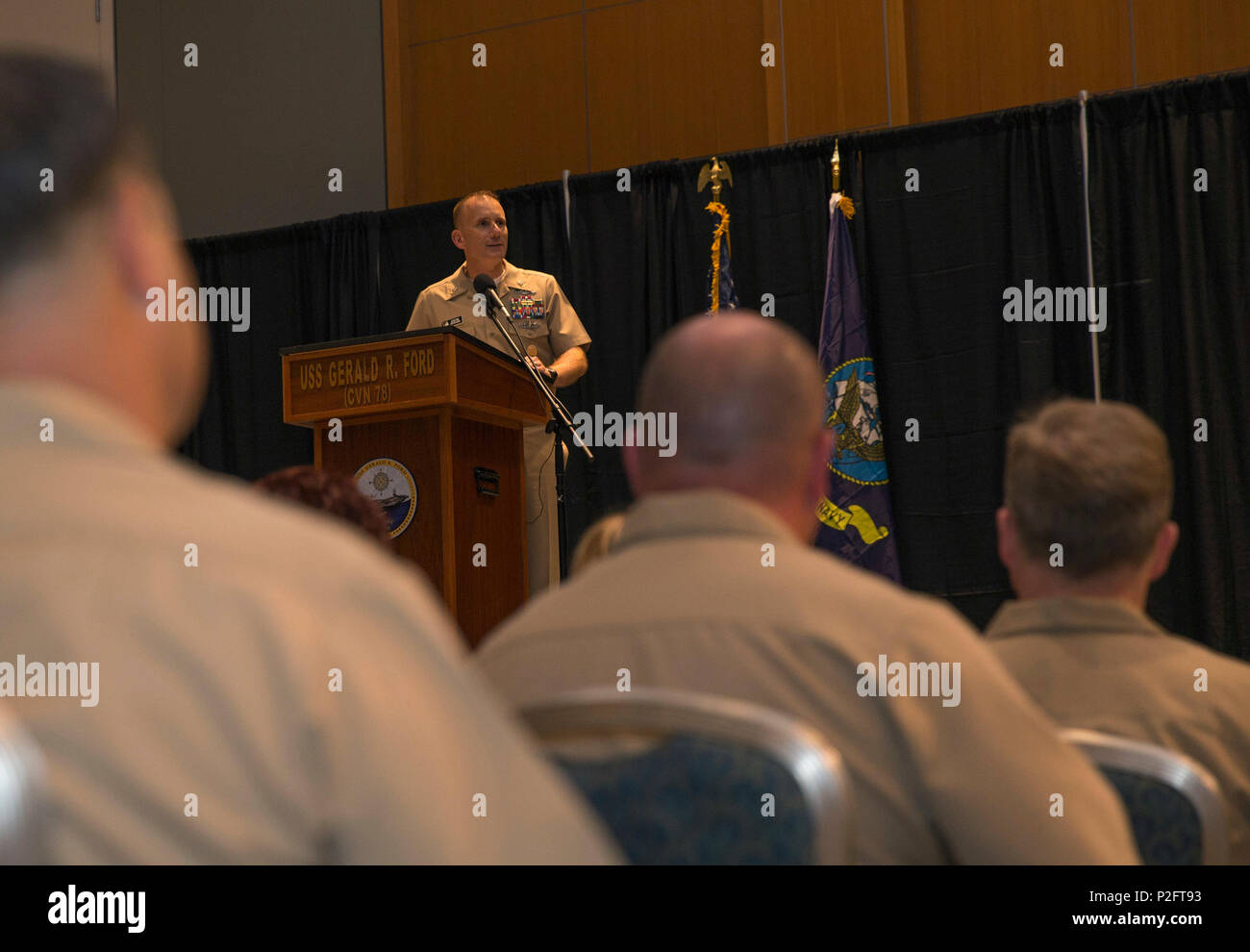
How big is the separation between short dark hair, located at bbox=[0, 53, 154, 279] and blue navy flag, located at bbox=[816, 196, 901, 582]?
15.7 ft

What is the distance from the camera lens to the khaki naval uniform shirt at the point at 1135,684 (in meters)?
1.41

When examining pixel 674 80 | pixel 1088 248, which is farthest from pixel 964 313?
pixel 674 80

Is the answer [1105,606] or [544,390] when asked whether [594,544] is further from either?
[544,390]

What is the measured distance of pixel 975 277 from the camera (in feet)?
18.4

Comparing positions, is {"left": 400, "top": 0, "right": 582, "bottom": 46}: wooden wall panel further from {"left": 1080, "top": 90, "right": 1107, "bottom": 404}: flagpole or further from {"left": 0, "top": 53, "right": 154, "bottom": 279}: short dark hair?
{"left": 0, "top": 53, "right": 154, "bottom": 279}: short dark hair

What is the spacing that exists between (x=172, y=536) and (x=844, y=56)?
598 centimetres

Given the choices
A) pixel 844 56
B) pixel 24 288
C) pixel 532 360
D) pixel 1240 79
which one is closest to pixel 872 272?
pixel 844 56

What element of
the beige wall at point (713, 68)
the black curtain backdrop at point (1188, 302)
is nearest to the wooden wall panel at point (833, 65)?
the beige wall at point (713, 68)

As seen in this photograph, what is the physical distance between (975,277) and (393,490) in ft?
9.40

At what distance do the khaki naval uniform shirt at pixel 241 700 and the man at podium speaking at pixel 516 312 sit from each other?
4104mm

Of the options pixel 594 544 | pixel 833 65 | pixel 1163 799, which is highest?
pixel 833 65

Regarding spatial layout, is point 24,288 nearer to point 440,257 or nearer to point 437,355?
point 437,355

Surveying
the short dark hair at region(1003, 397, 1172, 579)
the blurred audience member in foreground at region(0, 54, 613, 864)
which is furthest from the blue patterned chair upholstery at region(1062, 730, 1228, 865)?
the blurred audience member in foreground at region(0, 54, 613, 864)

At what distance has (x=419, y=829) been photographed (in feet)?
2.06
